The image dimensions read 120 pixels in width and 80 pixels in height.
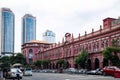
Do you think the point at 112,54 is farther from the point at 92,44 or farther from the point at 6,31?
the point at 6,31

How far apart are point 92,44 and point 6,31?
9791cm

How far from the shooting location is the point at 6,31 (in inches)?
6481

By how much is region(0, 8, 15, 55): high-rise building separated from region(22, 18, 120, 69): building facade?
2220 inches

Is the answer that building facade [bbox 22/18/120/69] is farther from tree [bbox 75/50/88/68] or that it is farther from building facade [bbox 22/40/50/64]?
building facade [bbox 22/40/50/64]

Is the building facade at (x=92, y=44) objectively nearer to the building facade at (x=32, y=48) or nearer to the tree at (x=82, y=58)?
the tree at (x=82, y=58)

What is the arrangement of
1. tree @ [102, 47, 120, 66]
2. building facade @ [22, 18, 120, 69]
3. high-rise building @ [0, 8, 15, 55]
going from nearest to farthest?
tree @ [102, 47, 120, 66] → building facade @ [22, 18, 120, 69] → high-rise building @ [0, 8, 15, 55]

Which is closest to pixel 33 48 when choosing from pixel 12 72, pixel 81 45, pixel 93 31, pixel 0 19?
pixel 0 19

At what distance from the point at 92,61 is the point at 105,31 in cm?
1056

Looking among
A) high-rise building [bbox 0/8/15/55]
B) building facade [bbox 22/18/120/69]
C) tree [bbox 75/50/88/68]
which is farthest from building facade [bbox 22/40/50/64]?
tree [bbox 75/50/88/68]

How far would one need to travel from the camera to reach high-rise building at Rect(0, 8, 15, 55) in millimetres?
156075

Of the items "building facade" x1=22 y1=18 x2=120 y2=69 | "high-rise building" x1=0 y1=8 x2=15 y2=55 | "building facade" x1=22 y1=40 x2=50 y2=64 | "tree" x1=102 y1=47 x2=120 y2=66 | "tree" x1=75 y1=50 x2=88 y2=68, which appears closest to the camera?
"tree" x1=102 y1=47 x2=120 y2=66

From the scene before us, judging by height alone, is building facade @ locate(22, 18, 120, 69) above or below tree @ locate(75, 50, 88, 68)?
above

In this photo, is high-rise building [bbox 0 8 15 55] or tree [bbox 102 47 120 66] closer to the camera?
tree [bbox 102 47 120 66]

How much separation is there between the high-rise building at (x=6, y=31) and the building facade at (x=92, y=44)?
5638 centimetres
